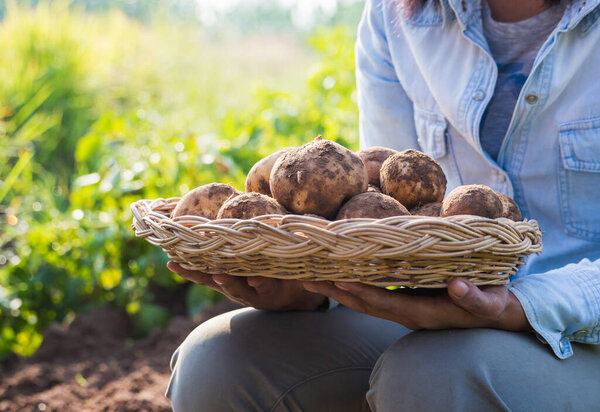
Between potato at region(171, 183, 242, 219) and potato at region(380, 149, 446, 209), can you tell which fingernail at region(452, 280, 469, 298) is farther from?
potato at region(171, 183, 242, 219)

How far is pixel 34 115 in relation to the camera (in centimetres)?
539

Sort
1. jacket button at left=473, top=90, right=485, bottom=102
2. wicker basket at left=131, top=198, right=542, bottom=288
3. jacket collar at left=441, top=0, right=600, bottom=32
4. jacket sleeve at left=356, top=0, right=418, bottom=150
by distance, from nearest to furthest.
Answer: wicker basket at left=131, top=198, right=542, bottom=288, jacket collar at left=441, top=0, right=600, bottom=32, jacket button at left=473, top=90, right=485, bottom=102, jacket sleeve at left=356, top=0, right=418, bottom=150

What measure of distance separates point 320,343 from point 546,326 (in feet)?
1.84

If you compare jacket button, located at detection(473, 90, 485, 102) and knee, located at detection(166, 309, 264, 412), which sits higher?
jacket button, located at detection(473, 90, 485, 102)

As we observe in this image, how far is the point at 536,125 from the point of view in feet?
5.37

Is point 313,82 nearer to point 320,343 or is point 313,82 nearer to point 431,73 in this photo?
point 431,73

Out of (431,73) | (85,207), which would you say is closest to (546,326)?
(431,73)

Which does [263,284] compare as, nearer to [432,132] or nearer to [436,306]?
[436,306]

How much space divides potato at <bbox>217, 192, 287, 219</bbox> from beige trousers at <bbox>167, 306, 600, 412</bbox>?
40cm

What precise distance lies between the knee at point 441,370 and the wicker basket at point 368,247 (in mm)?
128

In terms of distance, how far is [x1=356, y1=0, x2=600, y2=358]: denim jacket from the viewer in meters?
1.36

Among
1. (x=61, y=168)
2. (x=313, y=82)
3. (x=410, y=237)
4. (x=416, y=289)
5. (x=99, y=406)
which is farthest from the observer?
(x=61, y=168)

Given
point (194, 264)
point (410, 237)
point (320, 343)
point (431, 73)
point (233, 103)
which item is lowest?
point (233, 103)

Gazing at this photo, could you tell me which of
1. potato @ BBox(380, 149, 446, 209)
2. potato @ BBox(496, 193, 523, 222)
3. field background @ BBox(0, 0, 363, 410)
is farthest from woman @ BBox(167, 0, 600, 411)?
field background @ BBox(0, 0, 363, 410)
